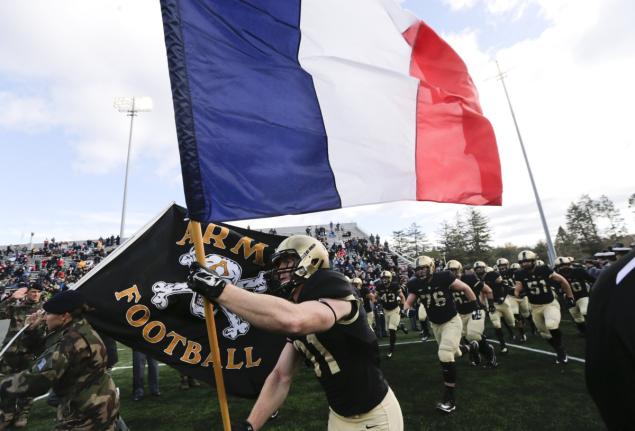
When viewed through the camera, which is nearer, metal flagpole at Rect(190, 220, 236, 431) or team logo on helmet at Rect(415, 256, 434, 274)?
metal flagpole at Rect(190, 220, 236, 431)

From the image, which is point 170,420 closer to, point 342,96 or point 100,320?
point 100,320

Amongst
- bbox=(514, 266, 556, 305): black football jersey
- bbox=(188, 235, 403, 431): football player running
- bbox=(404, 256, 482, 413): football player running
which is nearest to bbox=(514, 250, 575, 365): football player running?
bbox=(514, 266, 556, 305): black football jersey

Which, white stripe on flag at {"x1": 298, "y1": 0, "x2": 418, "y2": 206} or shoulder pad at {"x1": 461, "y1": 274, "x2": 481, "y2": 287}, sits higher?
white stripe on flag at {"x1": 298, "y1": 0, "x2": 418, "y2": 206}

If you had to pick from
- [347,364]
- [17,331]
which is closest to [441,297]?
[347,364]

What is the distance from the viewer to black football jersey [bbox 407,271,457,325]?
22.6 ft

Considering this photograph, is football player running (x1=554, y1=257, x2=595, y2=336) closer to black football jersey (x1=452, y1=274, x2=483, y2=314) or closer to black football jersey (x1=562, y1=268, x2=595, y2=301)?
black football jersey (x1=562, y1=268, x2=595, y2=301)

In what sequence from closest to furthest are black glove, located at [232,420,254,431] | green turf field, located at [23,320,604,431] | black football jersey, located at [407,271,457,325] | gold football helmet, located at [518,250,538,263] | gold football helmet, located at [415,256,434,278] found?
black glove, located at [232,420,254,431] → green turf field, located at [23,320,604,431] → black football jersey, located at [407,271,457,325] → gold football helmet, located at [415,256,434,278] → gold football helmet, located at [518,250,538,263]

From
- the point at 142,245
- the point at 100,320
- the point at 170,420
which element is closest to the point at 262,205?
the point at 142,245

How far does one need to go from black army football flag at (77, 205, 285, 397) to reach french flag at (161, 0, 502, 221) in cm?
155

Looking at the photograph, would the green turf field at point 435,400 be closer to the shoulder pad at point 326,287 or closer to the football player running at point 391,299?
the football player running at point 391,299

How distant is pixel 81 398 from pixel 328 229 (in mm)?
44612

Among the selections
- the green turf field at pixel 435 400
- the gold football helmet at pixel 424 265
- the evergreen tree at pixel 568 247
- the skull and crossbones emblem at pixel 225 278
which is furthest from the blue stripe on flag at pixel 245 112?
the evergreen tree at pixel 568 247

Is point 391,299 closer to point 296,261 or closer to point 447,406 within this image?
point 447,406

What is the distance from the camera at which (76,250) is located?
39594 mm
